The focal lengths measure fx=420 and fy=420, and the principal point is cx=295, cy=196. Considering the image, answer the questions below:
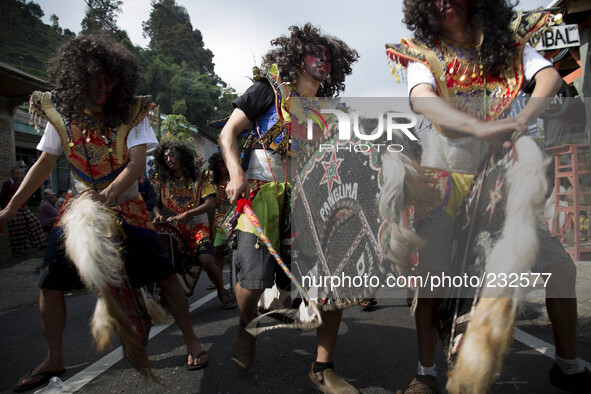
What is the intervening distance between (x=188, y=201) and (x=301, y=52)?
2.81 metres

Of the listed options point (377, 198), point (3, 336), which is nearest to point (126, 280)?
point (377, 198)

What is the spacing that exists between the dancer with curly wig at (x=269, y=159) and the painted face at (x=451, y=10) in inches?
31.8

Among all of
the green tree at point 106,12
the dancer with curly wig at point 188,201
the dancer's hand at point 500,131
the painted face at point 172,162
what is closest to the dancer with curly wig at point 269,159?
the dancer's hand at point 500,131

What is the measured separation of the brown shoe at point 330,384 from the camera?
228 centimetres

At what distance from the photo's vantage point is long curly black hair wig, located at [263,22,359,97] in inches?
104

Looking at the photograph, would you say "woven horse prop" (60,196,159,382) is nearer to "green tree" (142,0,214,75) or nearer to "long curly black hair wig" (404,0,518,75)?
"long curly black hair wig" (404,0,518,75)

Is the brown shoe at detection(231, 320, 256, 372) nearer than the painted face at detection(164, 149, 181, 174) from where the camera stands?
Yes

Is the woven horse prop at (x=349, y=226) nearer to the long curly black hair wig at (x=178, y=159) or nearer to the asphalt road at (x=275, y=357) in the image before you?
the asphalt road at (x=275, y=357)

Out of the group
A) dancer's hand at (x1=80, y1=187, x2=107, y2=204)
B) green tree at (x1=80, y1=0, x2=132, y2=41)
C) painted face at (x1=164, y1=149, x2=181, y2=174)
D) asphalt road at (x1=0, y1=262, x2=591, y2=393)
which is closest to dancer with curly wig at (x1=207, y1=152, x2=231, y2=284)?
painted face at (x1=164, y1=149, x2=181, y2=174)

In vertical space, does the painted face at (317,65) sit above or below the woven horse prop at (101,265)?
above

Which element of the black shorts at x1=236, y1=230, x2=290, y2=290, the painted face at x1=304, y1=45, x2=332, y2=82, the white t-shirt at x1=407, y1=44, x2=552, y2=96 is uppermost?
the painted face at x1=304, y1=45, x2=332, y2=82

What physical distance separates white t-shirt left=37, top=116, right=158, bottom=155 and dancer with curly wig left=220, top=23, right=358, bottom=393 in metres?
0.57

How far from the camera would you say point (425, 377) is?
2156 millimetres

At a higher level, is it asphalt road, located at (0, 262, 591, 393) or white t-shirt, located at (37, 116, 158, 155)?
white t-shirt, located at (37, 116, 158, 155)
